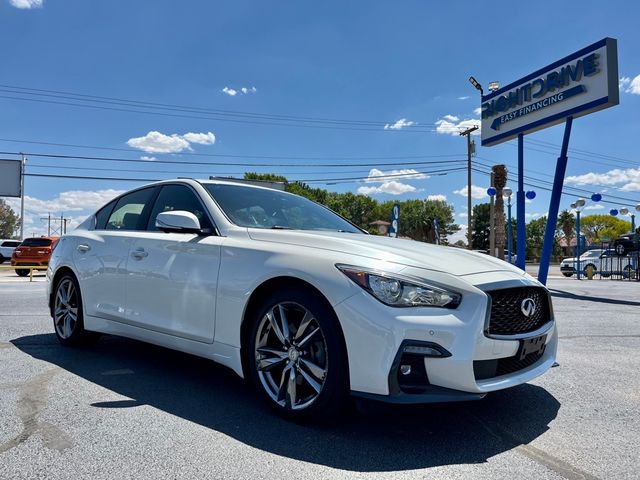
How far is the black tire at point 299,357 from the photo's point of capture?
2.79m

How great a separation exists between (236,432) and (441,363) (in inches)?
48.4

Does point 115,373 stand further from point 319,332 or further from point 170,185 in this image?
point 319,332

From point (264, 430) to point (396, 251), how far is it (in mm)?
1307

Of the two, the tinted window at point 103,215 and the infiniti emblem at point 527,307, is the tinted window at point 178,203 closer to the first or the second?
the tinted window at point 103,215

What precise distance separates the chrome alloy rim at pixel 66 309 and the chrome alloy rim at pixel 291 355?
2675 millimetres

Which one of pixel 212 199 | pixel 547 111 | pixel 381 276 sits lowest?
pixel 381 276

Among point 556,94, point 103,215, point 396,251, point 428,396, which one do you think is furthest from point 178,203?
point 556,94

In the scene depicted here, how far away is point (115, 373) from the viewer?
4137 mm

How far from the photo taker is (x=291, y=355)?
119 inches

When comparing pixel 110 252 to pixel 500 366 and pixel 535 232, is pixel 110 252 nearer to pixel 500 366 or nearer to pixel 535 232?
pixel 500 366

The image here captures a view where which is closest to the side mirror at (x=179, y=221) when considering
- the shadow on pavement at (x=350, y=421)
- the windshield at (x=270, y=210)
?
the windshield at (x=270, y=210)

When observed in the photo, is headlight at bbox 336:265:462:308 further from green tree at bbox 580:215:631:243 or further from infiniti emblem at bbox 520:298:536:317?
green tree at bbox 580:215:631:243

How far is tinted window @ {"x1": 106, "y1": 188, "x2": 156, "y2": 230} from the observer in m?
4.53

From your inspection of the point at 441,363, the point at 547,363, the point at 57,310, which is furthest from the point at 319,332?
the point at 57,310
